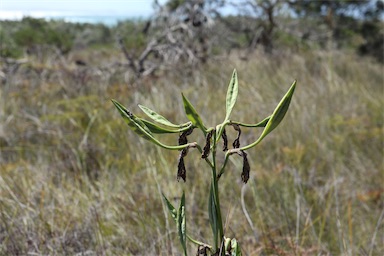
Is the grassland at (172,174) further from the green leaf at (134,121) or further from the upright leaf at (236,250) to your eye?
the green leaf at (134,121)

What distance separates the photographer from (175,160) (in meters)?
2.03

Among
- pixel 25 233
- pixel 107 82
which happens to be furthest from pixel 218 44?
pixel 25 233

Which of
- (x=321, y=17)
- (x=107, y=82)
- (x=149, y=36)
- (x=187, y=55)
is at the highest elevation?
(x=321, y=17)

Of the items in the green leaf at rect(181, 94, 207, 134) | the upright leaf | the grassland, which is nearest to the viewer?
the green leaf at rect(181, 94, 207, 134)

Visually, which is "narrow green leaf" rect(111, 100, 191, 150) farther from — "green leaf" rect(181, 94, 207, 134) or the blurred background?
the blurred background

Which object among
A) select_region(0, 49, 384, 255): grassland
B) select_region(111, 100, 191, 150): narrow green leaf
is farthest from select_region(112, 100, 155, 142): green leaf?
select_region(0, 49, 384, 255): grassland

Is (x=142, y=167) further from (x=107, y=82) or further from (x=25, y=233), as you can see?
(x=107, y=82)

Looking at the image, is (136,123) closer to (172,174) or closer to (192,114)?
(192,114)

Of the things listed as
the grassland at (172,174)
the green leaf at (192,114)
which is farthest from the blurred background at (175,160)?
the green leaf at (192,114)

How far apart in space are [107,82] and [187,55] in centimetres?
104

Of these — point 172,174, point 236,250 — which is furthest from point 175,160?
point 236,250

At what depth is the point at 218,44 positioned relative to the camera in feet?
19.0

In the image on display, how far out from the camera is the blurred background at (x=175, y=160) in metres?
1.38

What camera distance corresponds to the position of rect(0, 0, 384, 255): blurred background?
1.38 meters
